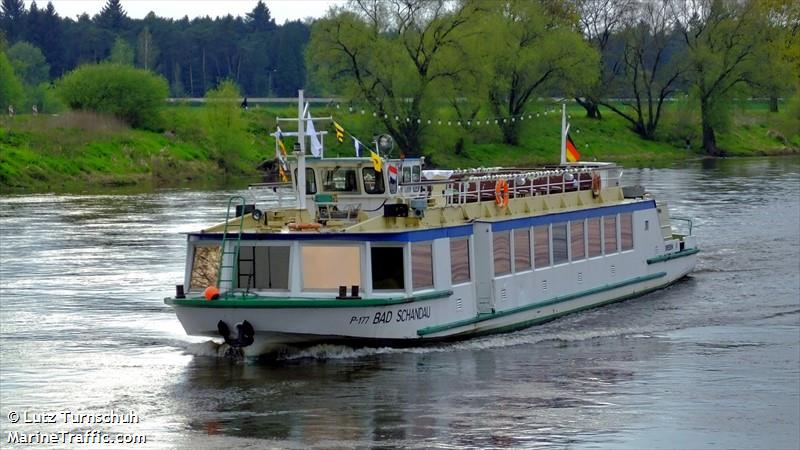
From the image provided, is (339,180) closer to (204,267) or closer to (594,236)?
(204,267)

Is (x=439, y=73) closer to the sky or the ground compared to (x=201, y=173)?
closer to the sky

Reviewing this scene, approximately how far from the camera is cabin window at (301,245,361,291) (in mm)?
24141

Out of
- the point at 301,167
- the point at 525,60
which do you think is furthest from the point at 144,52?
the point at 301,167

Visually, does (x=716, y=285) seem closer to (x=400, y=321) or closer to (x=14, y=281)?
(x=400, y=321)

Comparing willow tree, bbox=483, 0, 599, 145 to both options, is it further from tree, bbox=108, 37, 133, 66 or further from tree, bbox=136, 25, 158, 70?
tree, bbox=136, 25, 158, 70

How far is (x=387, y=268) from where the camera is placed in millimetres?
24469

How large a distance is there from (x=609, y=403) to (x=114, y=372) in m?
8.04

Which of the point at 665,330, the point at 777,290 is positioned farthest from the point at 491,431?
the point at 777,290

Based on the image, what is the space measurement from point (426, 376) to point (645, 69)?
7628cm

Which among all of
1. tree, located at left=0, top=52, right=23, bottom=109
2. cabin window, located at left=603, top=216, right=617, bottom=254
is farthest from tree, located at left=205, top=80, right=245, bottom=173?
cabin window, located at left=603, top=216, right=617, bottom=254

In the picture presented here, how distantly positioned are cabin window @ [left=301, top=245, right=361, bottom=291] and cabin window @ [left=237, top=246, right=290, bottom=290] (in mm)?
498

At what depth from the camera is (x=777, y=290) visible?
33500 millimetres

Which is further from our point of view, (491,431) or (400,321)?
(400,321)

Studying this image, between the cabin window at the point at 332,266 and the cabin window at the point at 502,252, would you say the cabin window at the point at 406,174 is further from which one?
the cabin window at the point at 332,266
